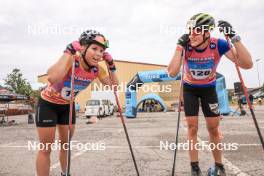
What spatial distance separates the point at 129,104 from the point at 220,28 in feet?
76.9

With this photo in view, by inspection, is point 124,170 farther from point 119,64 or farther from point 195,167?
point 119,64

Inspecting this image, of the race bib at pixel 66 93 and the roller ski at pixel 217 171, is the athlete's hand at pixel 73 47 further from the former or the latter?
the roller ski at pixel 217 171

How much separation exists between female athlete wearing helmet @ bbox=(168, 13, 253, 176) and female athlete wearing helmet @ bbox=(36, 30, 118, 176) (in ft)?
3.66

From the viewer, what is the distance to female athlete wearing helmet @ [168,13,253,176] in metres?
4.33

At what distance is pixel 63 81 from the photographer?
4.14 m

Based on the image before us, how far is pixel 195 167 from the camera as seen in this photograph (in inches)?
185

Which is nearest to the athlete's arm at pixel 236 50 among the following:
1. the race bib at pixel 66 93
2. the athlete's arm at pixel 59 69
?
the athlete's arm at pixel 59 69

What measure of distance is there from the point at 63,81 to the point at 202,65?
2023mm

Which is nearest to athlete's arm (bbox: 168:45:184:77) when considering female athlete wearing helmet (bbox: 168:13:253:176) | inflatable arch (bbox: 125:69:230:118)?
female athlete wearing helmet (bbox: 168:13:253:176)

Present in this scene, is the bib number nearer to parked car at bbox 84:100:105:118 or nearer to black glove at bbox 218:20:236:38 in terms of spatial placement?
black glove at bbox 218:20:236:38

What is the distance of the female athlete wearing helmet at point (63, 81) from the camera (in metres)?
3.79

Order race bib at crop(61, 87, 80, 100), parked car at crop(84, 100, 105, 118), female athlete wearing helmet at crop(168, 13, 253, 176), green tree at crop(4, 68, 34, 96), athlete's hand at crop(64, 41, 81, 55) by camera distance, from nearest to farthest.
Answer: athlete's hand at crop(64, 41, 81, 55)
race bib at crop(61, 87, 80, 100)
female athlete wearing helmet at crop(168, 13, 253, 176)
parked car at crop(84, 100, 105, 118)
green tree at crop(4, 68, 34, 96)

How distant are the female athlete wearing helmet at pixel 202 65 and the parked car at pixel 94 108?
23629 mm

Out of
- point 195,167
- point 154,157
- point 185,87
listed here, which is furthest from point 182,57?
point 154,157
